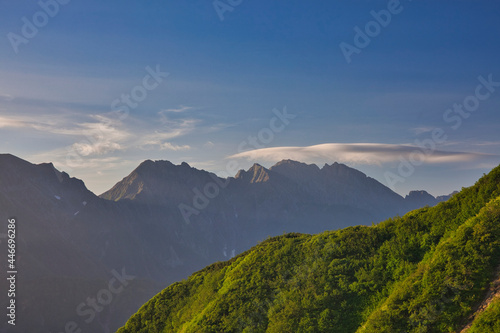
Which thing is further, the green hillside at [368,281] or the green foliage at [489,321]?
the green hillside at [368,281]

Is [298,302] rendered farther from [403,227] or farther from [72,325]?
[72,325]

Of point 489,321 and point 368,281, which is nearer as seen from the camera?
point 489,321

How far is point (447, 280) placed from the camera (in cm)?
2709

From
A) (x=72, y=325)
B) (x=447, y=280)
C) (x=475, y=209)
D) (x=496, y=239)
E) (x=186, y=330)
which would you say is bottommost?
(x=72, y=325)

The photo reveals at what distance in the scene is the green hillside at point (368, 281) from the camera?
87.6ft

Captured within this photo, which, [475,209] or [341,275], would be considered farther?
[341,275]

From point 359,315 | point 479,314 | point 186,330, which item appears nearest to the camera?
point 479,314

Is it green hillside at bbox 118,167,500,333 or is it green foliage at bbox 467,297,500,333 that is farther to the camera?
green hillside at bbox 118,167,500,333

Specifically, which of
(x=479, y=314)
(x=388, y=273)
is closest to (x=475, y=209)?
(x=388, y=273)

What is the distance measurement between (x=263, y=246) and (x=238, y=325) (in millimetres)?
12653

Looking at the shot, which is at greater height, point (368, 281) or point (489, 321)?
point (368, 281)

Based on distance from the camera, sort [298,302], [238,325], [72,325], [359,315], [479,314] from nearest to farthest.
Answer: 1. [479,314]
2. [359,315]
3. [298,302]
4. [238,325]
5. [72,325]

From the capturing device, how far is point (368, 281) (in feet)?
111

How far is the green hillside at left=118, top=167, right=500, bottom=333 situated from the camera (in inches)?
1051
